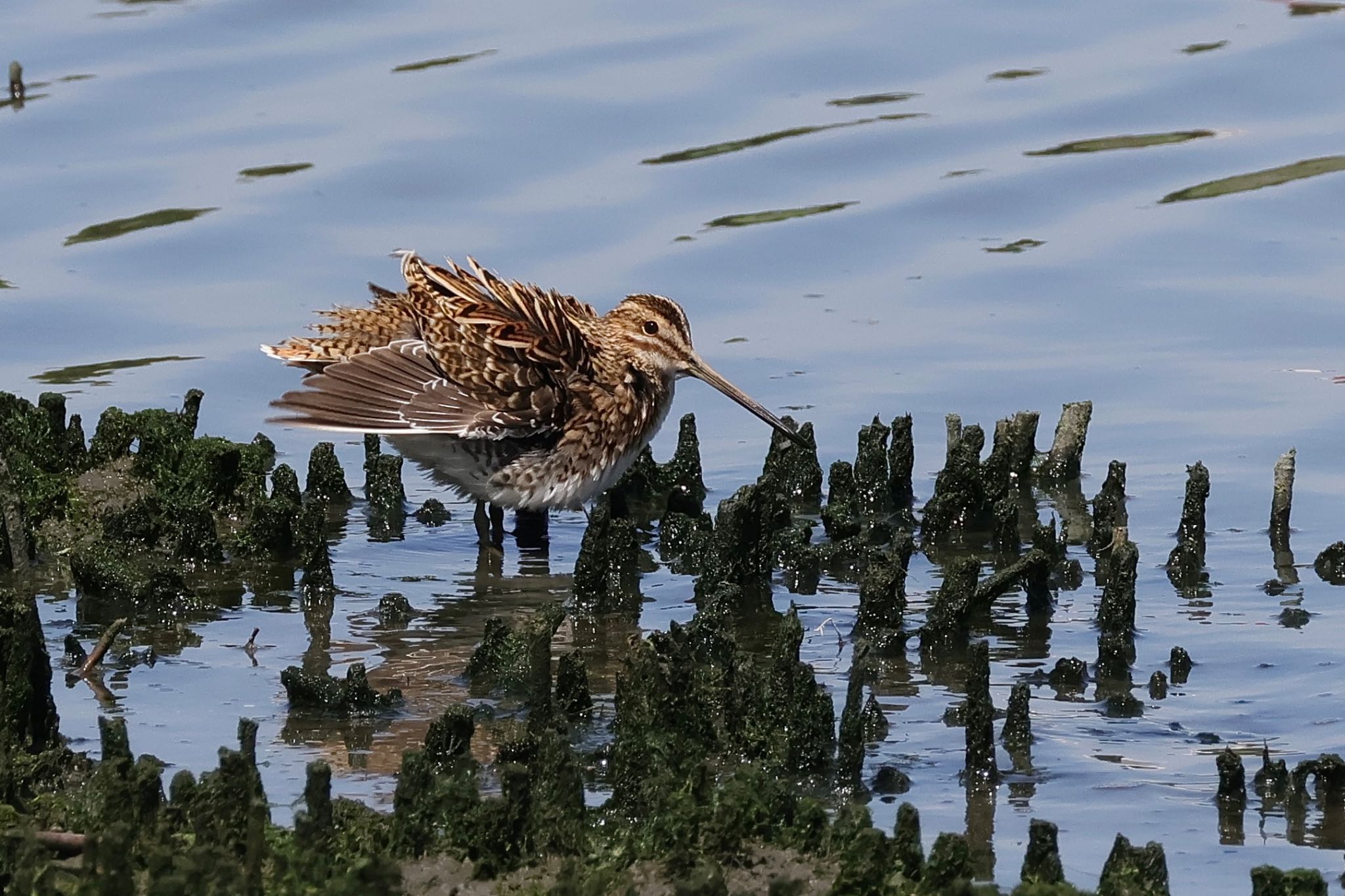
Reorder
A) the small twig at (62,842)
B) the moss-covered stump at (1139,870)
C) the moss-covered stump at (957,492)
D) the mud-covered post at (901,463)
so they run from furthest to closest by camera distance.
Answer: the mud-covered post at (901,463) → the moss-covered stump at (957,492) → the small twig at (62,842) → the moss-covered stump at (1139,870)

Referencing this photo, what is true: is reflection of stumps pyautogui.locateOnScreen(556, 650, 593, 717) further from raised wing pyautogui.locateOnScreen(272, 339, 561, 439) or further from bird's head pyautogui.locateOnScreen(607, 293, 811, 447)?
bird's head pyautogui.locateOnScreen(607, 293, 811, 447)

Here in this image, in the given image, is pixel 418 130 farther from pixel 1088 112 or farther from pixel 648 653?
pixel 648 653

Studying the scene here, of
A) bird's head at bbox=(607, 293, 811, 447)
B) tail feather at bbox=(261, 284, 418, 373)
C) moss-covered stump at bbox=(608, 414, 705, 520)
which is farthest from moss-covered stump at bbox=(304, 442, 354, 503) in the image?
bird's head at bbox=(607, 293, 811, 447)

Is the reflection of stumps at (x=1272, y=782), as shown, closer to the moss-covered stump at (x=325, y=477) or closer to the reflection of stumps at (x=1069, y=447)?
the reflection of stumps at (x=1069, y=447)

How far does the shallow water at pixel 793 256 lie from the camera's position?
716cm

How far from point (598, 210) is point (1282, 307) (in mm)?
4096

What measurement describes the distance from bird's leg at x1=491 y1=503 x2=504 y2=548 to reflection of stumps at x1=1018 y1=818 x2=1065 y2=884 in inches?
174

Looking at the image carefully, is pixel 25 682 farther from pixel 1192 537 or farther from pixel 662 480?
pixel 1192 537

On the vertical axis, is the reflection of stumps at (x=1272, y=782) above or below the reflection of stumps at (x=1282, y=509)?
below

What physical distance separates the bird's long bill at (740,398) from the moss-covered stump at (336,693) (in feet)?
9.59

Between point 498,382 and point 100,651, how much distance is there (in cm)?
248

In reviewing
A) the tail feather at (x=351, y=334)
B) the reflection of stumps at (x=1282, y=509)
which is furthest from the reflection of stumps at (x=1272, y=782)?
the tail feather at (x=351, y=334)

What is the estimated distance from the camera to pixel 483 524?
9.24 metres

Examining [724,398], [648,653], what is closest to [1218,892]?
[648,653]
